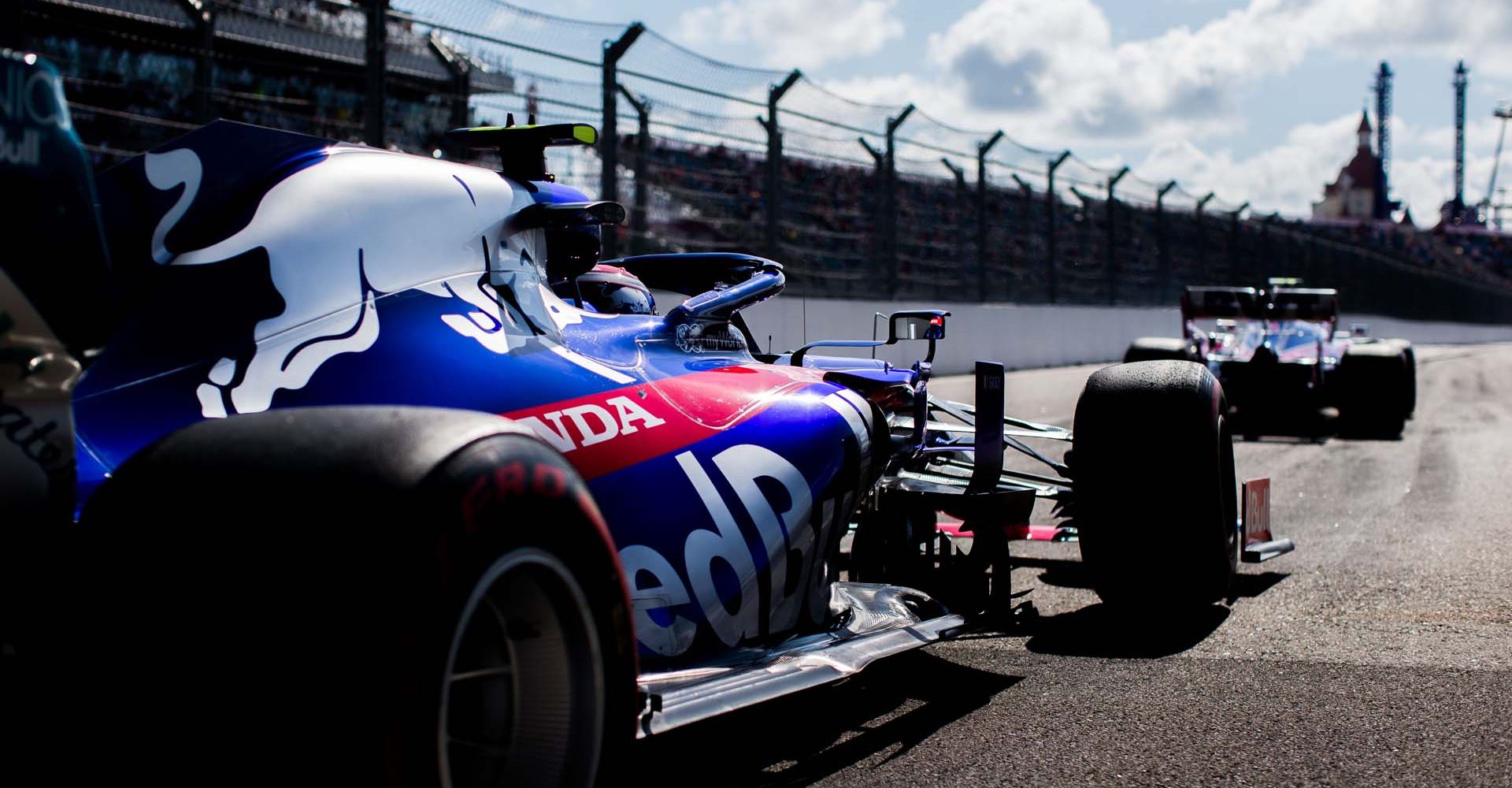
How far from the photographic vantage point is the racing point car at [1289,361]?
13555mm

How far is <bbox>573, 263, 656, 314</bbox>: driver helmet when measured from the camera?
14.2 feet

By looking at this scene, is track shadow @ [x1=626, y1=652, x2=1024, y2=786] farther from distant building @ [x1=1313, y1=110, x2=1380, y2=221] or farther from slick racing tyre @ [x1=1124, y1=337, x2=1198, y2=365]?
distant building @ [x1=1313, y1=110, x2=1380, y2=221]

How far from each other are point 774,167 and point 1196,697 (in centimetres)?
1133

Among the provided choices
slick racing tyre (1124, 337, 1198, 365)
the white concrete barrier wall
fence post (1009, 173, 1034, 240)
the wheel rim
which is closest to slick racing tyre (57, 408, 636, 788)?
the wheel rim

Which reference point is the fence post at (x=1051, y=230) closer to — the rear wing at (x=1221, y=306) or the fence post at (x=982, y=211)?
the fence post at (x=982, y=211)

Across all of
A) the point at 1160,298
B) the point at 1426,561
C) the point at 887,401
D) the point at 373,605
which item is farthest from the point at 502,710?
the point at 1160,298

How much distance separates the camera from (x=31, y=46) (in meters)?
8.16

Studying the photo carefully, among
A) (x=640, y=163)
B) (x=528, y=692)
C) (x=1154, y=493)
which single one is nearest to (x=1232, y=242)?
(x=640, y=163)

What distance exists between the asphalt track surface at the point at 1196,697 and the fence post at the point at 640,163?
6931mm

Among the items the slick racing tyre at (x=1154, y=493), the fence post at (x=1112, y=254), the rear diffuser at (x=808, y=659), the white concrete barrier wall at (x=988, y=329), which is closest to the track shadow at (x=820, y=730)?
the rear diffuser at (x=808, y=659)

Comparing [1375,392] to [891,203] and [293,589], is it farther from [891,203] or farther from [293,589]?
[293,589]

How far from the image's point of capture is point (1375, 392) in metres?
13.5

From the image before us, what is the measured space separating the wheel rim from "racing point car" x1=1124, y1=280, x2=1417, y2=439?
461 inches

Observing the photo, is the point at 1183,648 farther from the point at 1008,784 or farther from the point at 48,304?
the point at 48,304
